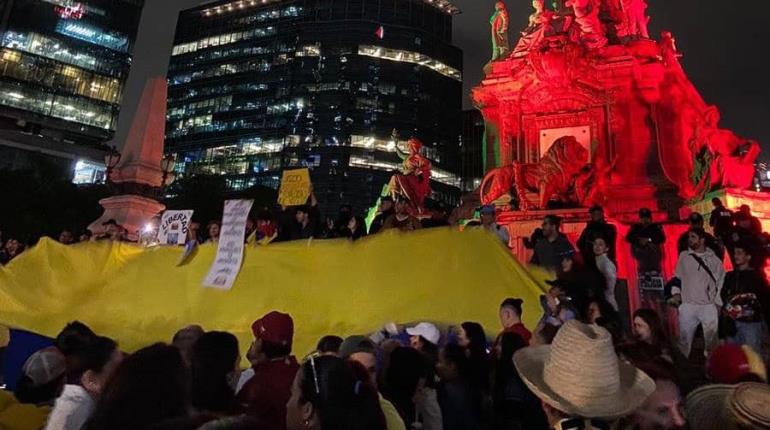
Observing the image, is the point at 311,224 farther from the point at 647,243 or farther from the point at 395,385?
the point at 395,385

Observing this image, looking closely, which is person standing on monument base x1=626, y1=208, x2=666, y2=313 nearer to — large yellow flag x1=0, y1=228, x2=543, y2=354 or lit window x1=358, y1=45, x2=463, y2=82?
large yellow flag x1=0, y1=228, x2=543, y2=354

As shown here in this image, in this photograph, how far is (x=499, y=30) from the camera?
76.0ft

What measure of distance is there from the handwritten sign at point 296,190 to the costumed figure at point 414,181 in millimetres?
4608

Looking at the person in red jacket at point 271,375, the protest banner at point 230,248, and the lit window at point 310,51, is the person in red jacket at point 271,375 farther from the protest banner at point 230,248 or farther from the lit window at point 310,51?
the lit window at point 310,51

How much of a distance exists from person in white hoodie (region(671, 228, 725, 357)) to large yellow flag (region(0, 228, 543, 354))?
294 cm

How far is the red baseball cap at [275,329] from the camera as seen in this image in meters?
4.05

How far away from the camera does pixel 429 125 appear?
98875 millimetres

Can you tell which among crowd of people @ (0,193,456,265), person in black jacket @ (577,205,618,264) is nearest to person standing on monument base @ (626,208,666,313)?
person in black jacket @ (577,205,618,264)

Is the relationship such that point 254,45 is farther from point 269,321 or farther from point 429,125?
point 269,321

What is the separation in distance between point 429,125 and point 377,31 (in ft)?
61.7

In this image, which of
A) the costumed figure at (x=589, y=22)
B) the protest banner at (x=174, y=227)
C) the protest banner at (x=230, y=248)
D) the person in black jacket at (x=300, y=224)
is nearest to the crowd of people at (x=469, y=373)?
the protest banner at (x=230, y=248)

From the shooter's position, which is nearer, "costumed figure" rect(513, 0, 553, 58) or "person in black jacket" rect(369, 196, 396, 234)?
"person in black jacket" rect(369, 196, 396, 234)

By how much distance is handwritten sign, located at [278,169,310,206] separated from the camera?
9859 millimetres

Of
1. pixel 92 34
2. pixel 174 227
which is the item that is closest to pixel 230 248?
pixel 174 227
